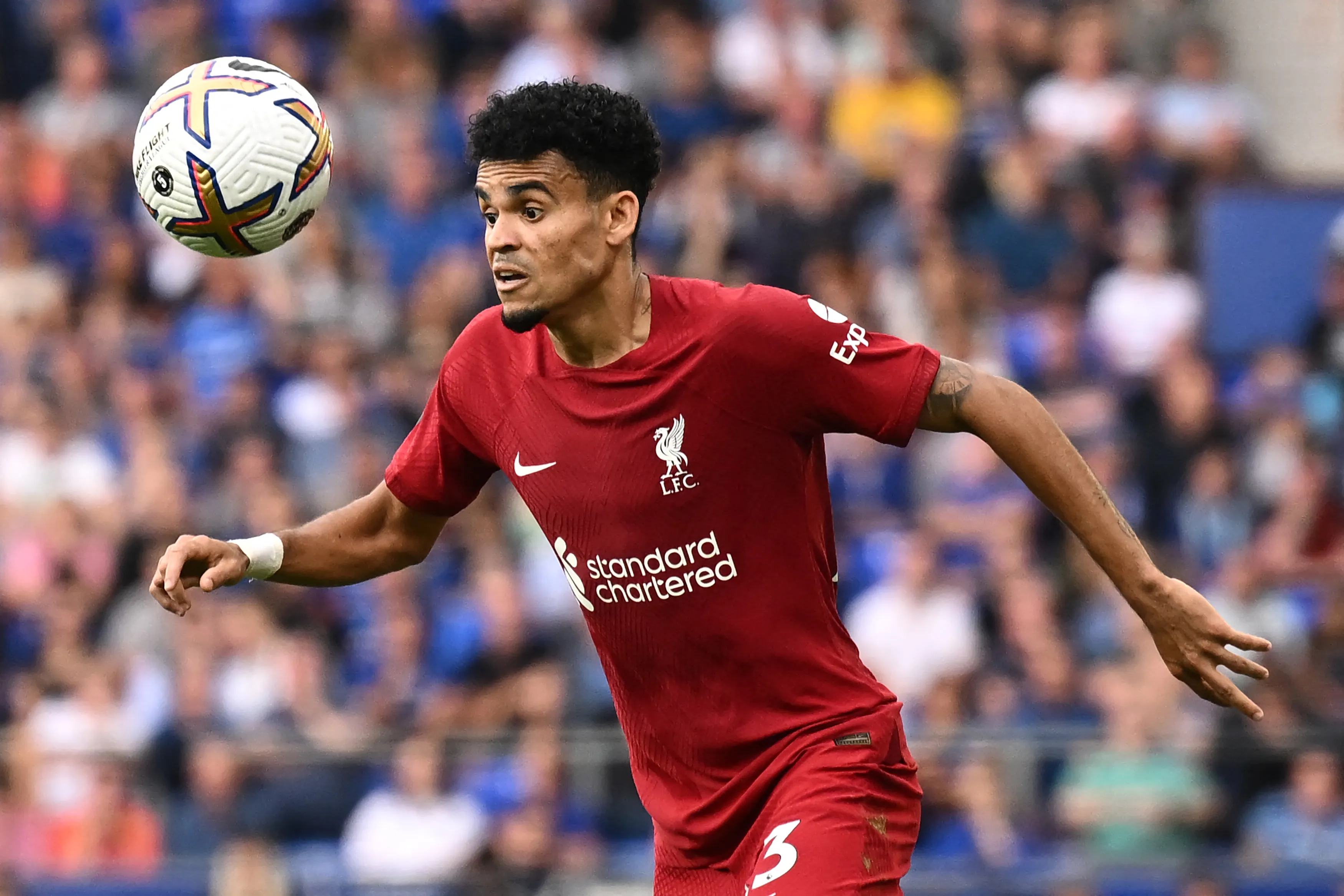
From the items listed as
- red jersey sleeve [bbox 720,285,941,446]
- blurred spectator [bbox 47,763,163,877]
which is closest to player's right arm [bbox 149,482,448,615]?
red jersey sleeve [bbox 720,285,941,446]

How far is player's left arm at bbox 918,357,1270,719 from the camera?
509 cm

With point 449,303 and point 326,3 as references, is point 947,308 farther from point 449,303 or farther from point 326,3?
point 326,3

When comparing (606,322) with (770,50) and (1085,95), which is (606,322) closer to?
(1085,95)

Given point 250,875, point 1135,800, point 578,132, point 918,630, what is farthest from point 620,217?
point 250,875

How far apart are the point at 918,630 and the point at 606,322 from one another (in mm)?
5721

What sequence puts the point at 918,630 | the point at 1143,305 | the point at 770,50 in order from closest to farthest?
the point at 918,630
the point at 1143,305
the point at 770,50

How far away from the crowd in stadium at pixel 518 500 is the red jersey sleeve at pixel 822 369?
4994mm

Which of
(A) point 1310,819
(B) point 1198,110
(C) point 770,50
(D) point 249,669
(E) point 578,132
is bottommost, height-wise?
(A) point 1310,819

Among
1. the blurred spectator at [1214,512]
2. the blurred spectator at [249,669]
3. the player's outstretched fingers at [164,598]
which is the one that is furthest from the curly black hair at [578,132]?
the blurred spectator at [1214,512]

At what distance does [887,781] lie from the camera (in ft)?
17.8

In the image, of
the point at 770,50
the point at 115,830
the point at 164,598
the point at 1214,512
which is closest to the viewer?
the point at 164,598

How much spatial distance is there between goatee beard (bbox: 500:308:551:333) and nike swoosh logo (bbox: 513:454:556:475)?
380mm

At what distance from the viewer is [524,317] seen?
5340 mm

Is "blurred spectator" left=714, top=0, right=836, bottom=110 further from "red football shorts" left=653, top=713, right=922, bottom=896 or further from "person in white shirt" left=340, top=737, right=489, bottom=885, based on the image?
"red football shorts" left=653, top=713, right=922, bottom=896
